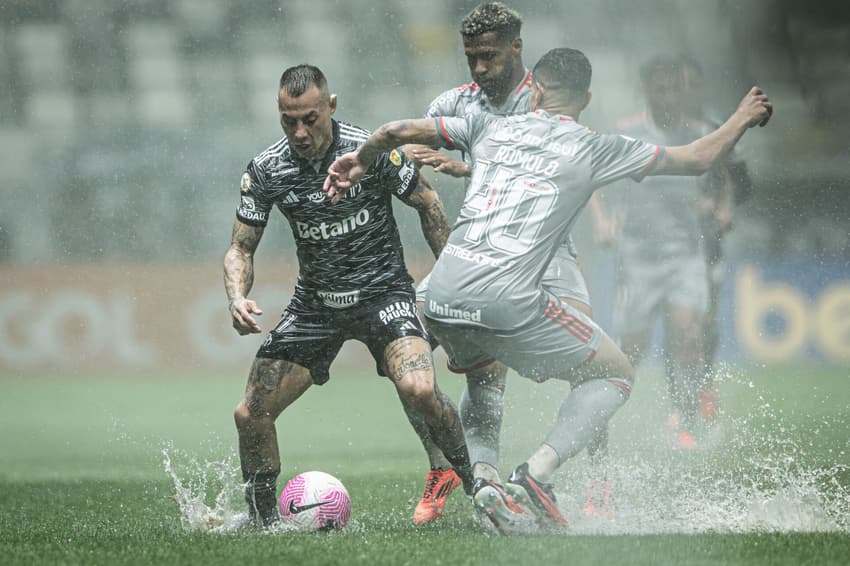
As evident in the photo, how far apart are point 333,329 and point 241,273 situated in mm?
490

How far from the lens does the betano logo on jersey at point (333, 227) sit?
5332 millimetres

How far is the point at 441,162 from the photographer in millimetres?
5637

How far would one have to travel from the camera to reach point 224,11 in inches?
647

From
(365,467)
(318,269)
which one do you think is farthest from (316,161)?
(365,467)

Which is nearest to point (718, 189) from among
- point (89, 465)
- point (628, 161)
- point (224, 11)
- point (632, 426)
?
point (632, 426)

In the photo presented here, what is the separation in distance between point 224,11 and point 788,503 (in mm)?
13171

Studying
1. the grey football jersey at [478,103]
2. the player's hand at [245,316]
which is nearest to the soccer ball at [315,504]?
the player's hand at [245,316]

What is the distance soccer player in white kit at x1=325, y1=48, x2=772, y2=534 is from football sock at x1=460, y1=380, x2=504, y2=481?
545 millimetres

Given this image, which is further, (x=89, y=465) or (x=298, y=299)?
(x=89, y=465)

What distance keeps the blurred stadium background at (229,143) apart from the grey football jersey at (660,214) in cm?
320

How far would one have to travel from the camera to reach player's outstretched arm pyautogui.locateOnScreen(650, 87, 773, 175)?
4746 mm

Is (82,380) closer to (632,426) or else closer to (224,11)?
(224,11)

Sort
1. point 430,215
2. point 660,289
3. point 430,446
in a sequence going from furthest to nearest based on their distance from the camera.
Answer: point 660,289 → point 430,446 → point 430,215

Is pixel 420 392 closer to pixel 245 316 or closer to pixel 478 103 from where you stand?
pixel 245 316
